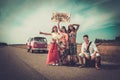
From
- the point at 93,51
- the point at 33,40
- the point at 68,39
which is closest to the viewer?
the point at 93,51

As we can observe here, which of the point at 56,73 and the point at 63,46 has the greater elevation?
the point at 63,46

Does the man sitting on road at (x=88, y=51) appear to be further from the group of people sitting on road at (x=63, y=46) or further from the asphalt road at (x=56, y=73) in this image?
the group of people sitting on road at (x=63, y=46)

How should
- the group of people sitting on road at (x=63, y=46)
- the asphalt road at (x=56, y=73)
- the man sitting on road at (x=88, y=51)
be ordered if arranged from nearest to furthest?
the asphalt road at (x=56, y=73)
the man sitting on road at (x=88, y=51)
the group of people sitting on road at (x=63, y=46)

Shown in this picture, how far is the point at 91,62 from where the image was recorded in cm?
1061

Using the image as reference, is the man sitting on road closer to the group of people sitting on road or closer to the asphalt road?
the asphalt road

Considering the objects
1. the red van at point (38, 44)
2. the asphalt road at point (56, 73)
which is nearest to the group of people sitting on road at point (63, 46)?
the asphalt road at point (56, 73)

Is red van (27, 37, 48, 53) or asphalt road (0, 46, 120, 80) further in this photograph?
red van (27, 37, 48, 53)

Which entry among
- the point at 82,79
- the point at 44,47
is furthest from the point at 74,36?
the point at 44,47

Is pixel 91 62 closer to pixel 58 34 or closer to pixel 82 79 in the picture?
pixel 58 34

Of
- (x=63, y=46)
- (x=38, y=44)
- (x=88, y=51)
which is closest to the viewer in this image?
(x=88, y=51)

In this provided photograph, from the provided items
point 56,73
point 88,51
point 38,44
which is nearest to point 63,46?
point 88,51

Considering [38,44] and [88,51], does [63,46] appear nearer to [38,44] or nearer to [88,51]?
[88,51]

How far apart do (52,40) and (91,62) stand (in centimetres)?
208

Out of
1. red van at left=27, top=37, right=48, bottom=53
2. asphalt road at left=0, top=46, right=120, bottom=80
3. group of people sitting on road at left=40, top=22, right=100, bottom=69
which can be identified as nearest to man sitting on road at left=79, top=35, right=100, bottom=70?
asphalt road at left=0, top=46, right=120, bottom=80
